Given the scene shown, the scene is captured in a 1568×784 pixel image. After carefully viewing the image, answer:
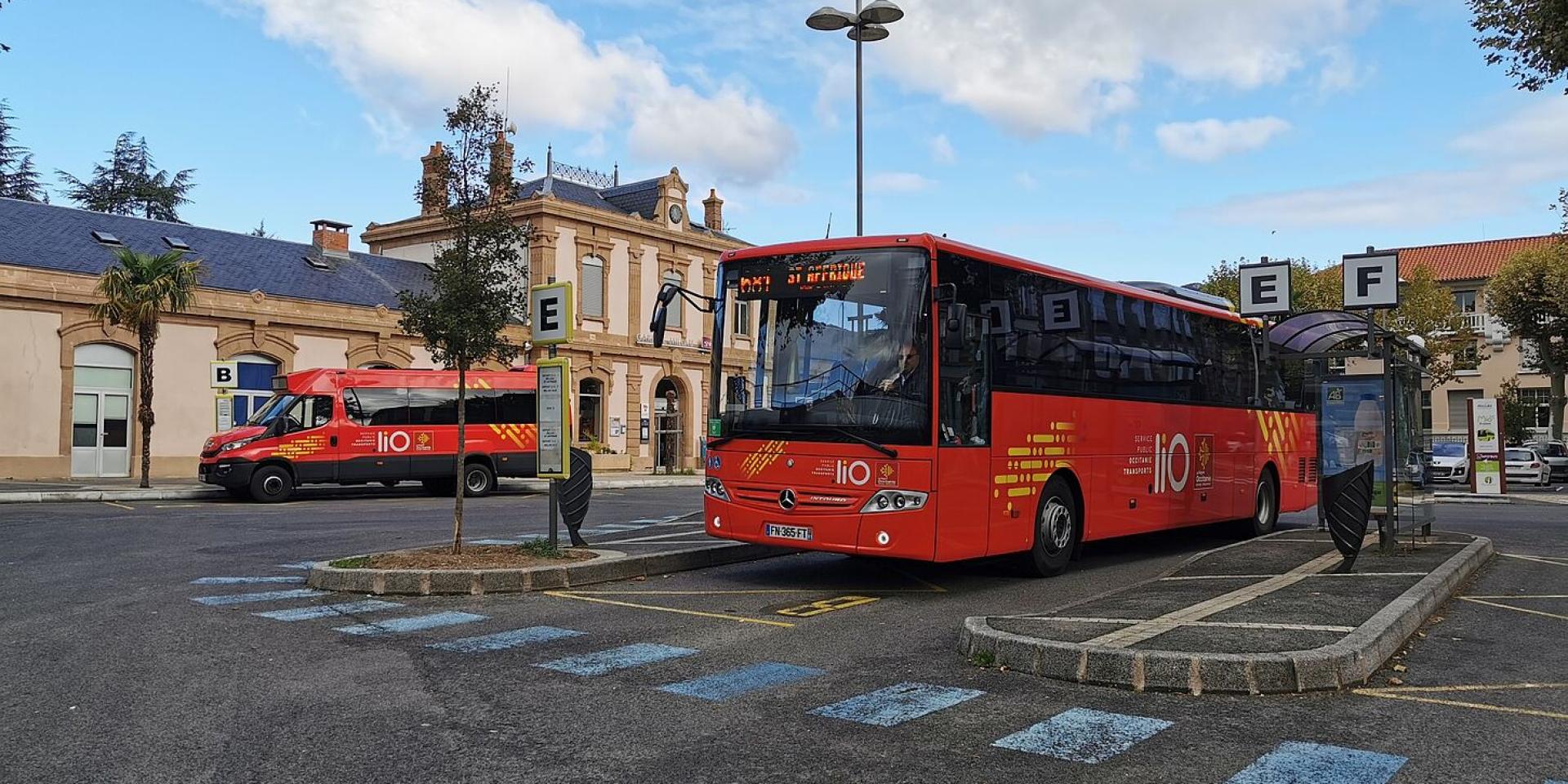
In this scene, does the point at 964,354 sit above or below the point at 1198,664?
above

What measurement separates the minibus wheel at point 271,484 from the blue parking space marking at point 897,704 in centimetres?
2102

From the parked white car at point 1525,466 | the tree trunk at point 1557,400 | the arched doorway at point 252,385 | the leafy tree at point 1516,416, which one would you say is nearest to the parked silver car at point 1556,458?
the tree trunk at point 1557,400

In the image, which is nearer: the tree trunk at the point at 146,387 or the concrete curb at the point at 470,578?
the concrete curb at the point at 470,578

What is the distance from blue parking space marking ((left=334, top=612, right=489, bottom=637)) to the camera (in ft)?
27.5

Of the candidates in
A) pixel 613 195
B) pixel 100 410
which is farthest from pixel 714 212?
pixel 100 410

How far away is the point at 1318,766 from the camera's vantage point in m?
4.82

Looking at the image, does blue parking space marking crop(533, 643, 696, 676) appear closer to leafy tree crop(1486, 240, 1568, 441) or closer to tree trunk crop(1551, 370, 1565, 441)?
leafy tree crop(1486, 240, 1568, 441)

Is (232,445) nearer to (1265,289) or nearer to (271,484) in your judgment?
(271,484)

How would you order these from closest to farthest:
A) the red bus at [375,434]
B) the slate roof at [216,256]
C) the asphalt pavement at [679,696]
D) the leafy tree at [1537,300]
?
the asphalt pavement at [679,696], the red bus at [375,434], the slate roof at [216,256], the leafy tree at [1537,300]

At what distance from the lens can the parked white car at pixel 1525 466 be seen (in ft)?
128

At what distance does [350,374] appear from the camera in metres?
25.6

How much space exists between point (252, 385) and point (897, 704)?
31122 millimetres

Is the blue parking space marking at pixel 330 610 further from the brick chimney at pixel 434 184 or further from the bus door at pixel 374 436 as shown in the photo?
the bus door at pixel 374 436

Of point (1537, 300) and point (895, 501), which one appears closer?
point (895, 501)
